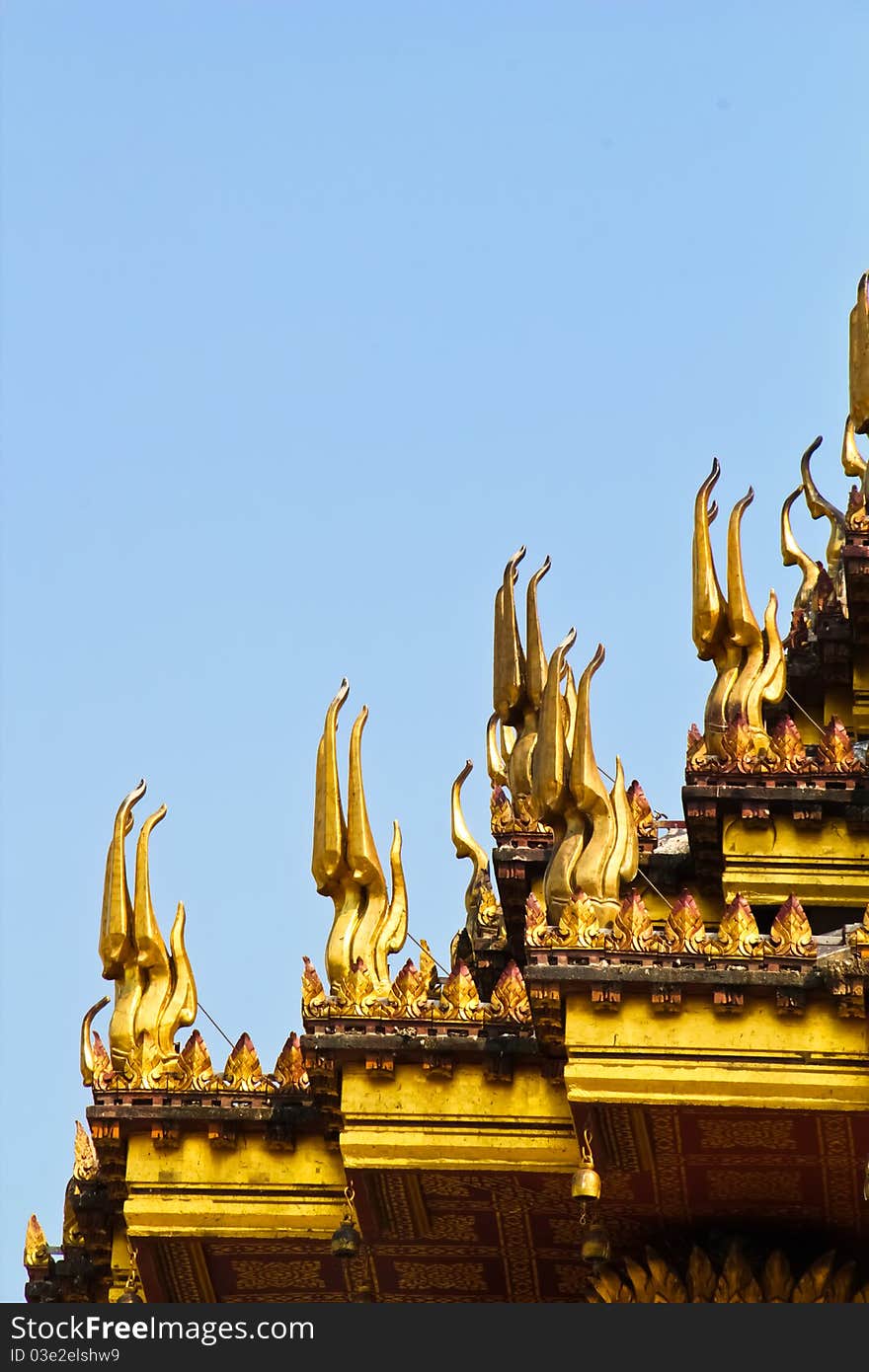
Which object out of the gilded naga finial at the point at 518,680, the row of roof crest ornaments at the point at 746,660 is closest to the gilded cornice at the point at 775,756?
the row of roof crest ornaments at the point at 746,660

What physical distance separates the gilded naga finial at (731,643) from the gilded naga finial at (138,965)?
5.52 m

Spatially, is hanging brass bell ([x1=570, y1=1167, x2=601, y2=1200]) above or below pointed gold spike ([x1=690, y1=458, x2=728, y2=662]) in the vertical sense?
below

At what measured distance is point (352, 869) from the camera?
32.2 meters

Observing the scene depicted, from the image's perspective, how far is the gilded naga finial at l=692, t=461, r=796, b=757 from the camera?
115 feet

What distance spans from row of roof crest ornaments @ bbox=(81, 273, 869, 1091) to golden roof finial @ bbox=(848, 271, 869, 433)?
1 centimetres

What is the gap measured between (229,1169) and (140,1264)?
3.99 feet

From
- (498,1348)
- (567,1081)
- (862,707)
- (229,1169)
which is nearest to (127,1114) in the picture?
(229,1169)

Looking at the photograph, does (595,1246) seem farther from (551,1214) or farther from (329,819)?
(329,819)

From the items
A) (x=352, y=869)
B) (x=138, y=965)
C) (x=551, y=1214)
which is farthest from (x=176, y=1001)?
(x=551, y=1214)

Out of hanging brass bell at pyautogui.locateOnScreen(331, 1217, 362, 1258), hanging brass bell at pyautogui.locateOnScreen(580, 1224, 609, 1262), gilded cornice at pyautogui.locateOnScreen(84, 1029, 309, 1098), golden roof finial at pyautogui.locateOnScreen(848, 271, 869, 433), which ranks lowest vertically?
hanging brass bell at pyautogui.locateOnScreen(580, 1224, 609, 1262)

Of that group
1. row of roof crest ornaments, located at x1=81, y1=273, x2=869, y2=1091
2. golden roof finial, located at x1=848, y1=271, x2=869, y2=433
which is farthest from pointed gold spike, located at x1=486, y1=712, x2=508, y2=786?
golden roof finial, located at x1=848, y1=271, x2=869, y2=433

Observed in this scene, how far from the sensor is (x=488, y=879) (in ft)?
121

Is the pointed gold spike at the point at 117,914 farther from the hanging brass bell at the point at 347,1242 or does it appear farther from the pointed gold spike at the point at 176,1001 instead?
the hanging brass bell at the point at 347,1242

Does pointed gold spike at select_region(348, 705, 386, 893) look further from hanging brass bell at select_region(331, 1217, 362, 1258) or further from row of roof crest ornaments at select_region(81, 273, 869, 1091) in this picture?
hanging brass bell at select_region(331, 1217, 362, 1258)
